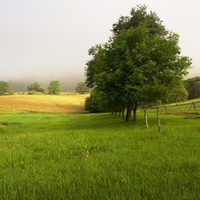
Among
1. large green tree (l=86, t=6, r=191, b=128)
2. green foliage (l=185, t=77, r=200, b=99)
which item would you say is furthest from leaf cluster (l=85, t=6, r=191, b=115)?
green foliage (l=185, t=77, r=200, b=99)

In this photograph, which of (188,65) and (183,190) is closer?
(183,190)

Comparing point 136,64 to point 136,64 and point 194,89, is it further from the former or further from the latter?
point 194,89

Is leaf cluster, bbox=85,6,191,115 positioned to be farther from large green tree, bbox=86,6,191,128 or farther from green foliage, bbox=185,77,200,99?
green foliage, bbox=185,77,200,99

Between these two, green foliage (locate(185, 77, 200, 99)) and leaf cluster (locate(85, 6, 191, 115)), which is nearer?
leaf cluster (locate(85, 6, 191, 115))

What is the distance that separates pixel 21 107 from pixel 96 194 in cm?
10398

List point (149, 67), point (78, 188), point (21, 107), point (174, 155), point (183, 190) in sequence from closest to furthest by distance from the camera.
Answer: point (183, 190) < point (78, 188) < point (174, 155) < point (149, 67) < point (21, 107)

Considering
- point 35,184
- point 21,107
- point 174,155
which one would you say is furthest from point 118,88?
point 21,107

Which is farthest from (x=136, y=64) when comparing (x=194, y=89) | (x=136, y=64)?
(x=194, y=89)

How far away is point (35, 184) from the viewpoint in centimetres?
748

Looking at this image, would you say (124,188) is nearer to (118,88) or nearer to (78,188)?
(78,188)

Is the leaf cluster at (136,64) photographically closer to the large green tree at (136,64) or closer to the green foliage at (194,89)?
the large green tree at (136,64)

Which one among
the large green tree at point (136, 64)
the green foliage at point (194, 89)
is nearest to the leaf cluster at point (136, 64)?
the large green tree at point (136, 64)

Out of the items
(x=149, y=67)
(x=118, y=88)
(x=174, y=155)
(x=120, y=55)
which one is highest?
(x=120, y=55)

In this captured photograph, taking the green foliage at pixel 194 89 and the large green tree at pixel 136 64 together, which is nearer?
the large green tree at pixel 136 64
